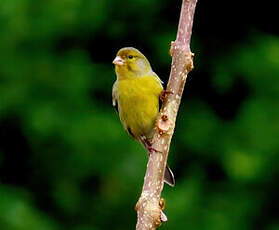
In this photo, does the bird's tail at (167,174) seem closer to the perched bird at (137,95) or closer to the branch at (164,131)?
the perched bird at (137,95)

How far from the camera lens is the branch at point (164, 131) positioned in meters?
2.19

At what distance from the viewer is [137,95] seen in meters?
3.20

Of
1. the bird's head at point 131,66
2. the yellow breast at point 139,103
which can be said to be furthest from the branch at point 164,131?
the bird's head at point 131,66

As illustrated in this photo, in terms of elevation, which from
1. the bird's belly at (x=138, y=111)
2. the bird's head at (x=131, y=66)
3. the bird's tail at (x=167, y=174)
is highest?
the bird's head at (x=131, y=66)

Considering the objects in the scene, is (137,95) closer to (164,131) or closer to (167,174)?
(167,174)

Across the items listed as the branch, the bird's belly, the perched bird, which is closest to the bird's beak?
the perched bird

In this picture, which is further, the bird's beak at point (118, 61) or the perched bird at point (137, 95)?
the bird's beak at point (118, 61)

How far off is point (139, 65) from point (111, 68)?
3.05m

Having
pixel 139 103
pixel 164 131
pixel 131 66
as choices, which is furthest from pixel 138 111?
pixel 164 131

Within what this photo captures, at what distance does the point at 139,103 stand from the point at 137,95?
50 millimetres

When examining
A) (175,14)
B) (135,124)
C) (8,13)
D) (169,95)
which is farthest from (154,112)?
(175,14)

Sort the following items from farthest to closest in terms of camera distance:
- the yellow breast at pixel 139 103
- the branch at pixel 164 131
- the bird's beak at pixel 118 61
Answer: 1. the bird's beak at pixel 118 61
2. the yellow breast at pixel 139 103
3. the branch at pixel 164 131

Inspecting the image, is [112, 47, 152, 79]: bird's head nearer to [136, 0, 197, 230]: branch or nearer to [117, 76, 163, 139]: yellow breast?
[117, 76, 163, 139]: yellow breast

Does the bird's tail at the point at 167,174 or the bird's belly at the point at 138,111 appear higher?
the bird's belly at the point at 138,111
